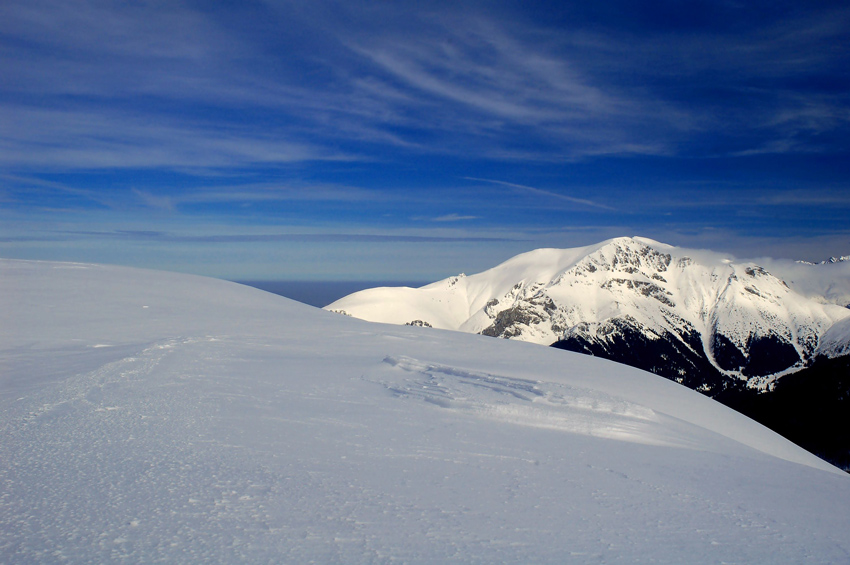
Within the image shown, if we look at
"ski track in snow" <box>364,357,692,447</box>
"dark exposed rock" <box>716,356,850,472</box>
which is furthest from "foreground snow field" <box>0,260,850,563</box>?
"dark exposed rock" <box>716,356,850,472</box>

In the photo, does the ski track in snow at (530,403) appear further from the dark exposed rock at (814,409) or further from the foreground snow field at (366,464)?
the dark exposed rock at (814,409)

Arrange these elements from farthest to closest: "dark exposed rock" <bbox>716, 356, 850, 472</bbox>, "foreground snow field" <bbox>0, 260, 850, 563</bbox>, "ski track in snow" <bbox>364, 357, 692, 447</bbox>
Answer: "dark exposed rock" <bbox>716, 356, 850, 472</bbox> < "ski track in snow" <bbox>364, 357, 692, 447</bbox> < "foreground snow field" <bbox>0, 260, 850, 563</bbox>

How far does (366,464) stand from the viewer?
5.10m

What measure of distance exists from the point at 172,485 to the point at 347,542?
1.71 meters

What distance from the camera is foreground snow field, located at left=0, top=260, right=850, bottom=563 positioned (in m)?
3.72

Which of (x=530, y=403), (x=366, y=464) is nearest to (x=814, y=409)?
(x=530, y=403)

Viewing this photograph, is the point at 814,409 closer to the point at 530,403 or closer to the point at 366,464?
the point at 530,403

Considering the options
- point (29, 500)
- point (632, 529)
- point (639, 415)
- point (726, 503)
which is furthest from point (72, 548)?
point (639, 415)

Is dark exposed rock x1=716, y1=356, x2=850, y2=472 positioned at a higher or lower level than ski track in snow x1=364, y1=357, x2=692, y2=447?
lower

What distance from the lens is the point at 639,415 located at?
313 inches

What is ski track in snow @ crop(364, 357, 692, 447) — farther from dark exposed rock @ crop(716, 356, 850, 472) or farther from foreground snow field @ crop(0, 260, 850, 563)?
dark exposed rock @ crop(716, 356, 850, 472)

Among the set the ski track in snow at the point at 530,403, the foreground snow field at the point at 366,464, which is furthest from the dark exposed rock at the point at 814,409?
the foreground snow field at the point at 366,464

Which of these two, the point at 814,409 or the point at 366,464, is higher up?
the point at 366,464

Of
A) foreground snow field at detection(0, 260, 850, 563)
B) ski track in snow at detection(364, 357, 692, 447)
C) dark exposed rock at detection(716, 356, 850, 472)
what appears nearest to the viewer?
foreground snow field at detection(0, 260, 850, 563)
